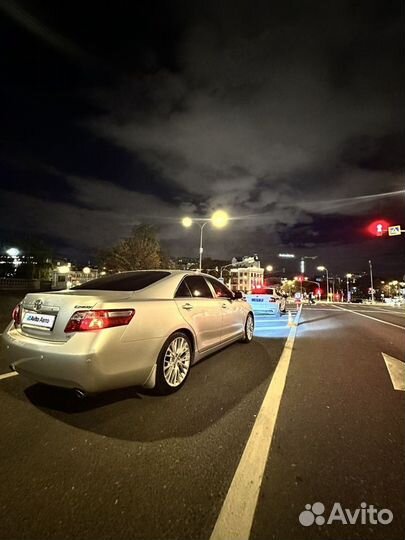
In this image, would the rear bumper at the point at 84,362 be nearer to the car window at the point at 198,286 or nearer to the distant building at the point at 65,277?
the car window at the point at 198,286

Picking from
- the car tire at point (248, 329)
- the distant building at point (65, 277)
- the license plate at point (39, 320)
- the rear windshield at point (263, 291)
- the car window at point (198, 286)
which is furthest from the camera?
the distant building at point (65, 277)

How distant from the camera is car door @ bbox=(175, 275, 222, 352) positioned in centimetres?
403

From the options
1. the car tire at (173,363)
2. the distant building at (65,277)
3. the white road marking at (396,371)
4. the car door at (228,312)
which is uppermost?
the distant building at (65,277)

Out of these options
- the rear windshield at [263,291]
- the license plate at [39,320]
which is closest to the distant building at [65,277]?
the rear windshield at [263,291]

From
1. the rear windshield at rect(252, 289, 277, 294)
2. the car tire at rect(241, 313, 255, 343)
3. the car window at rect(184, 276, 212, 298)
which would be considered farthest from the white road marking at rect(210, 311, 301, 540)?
the rear windshield at rect(252, 289, 277, 294)

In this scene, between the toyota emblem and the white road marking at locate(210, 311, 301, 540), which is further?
the toyota emblem

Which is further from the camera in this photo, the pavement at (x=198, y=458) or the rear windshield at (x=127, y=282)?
the rear windshield at (x=127, y=282)

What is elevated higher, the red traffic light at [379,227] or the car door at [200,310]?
the red traffic light at [379,227]

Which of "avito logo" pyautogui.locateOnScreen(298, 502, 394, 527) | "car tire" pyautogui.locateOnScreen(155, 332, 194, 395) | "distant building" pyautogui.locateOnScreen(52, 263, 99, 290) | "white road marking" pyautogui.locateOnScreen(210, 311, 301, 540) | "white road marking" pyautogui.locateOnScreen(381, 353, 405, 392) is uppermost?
"distant building" pyautogui.locateOnScreen(52, 263, 99, 290)

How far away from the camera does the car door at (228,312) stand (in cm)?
509

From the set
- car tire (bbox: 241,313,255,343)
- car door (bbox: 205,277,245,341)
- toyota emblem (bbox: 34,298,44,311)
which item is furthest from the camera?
car tire (bbox: 241,313,255,343)

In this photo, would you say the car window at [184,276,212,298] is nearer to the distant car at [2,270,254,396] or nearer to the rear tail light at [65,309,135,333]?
the distant car at [2,270,254,396]

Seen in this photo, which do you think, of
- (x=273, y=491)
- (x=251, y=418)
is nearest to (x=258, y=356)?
(x=251, y=418)

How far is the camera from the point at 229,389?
374 centimetres
